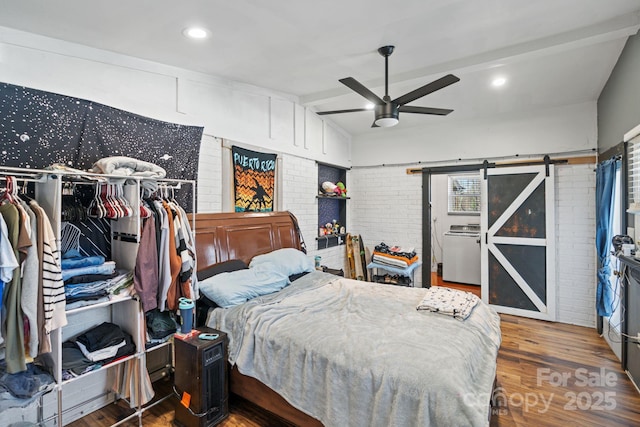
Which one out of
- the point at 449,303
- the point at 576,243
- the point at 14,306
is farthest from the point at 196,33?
the point at 576,243

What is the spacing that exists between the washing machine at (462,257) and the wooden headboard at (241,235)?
3.37 metres

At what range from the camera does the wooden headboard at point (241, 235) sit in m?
3.14

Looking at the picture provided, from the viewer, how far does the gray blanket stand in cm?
159

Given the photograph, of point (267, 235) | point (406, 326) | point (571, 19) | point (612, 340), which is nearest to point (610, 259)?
point (612, 340)

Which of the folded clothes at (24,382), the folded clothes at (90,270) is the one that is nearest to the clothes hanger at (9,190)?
the folded clothes at (90,270)

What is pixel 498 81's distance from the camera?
352 centimetres

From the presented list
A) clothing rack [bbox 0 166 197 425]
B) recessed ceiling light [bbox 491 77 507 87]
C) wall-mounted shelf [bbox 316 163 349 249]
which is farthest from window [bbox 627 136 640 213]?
clothing rack [bbox 0 166 197 425]

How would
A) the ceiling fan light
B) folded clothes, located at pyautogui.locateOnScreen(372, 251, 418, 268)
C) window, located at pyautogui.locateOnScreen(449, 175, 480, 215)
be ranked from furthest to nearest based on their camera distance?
1. window, located at pyautogui.locateOnScreen(449, 175, 480, 215)
2. folded clothes, located at pyautogui.locateOnScreen(372, 251, 418, 268)
3. the ceiling fan light

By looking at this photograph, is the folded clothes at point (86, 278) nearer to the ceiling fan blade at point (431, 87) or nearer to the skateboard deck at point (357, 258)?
the ceiling fan blade at point (431, 87)

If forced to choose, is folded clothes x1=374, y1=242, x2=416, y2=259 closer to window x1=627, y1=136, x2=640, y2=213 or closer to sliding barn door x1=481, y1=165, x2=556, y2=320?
sliding barn door x1=481, y1=165, x2=556, y2=320

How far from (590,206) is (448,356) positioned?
3.64m

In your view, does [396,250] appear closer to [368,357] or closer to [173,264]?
[368,357]

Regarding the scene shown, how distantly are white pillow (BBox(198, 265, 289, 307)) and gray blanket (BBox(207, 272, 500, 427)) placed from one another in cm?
9

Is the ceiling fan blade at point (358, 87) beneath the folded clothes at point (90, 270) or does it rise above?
above
